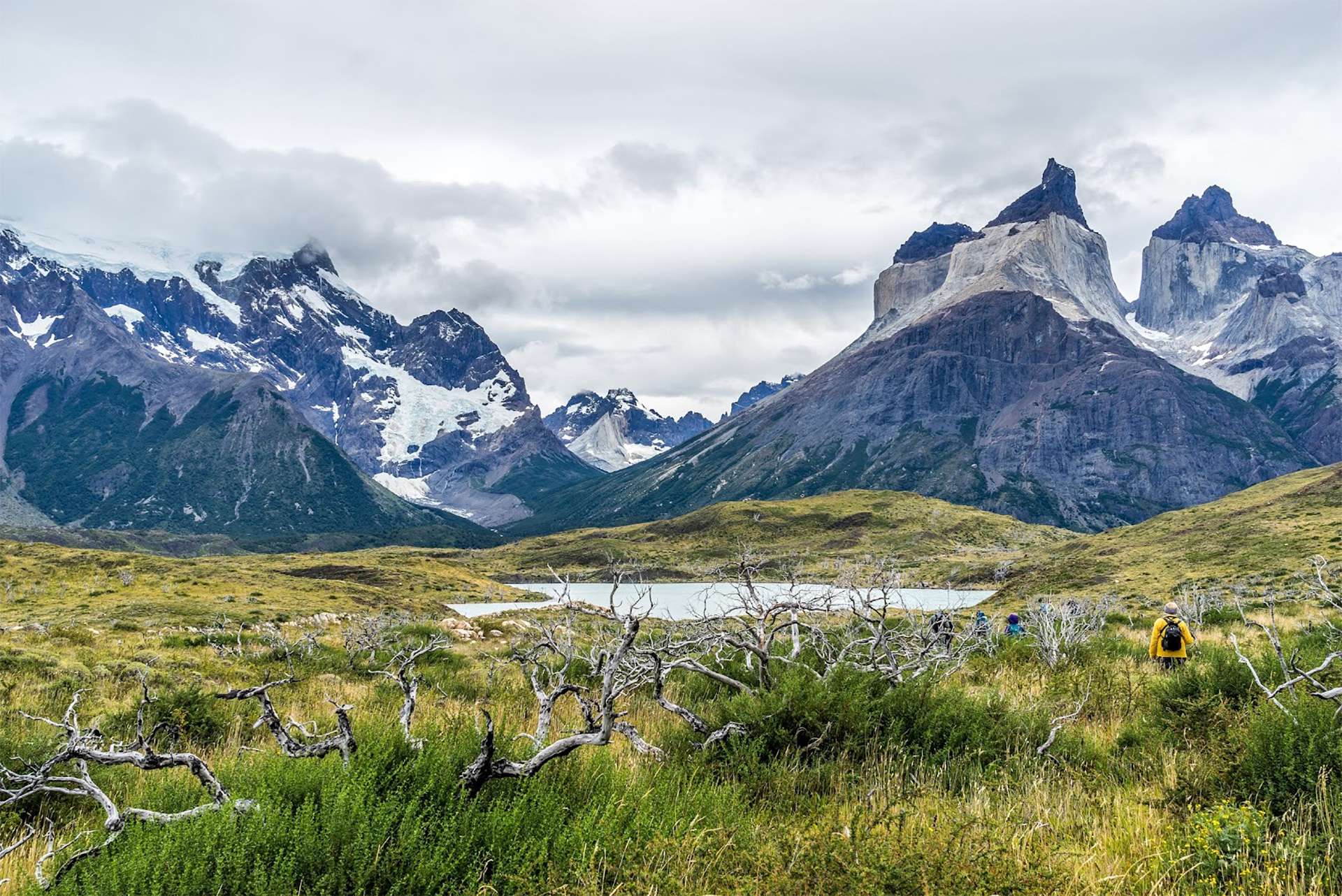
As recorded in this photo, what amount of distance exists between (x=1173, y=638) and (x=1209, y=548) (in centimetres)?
7730

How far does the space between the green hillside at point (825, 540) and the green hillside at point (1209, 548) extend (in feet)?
83.5

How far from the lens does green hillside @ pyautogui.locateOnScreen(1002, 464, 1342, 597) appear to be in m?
58.3

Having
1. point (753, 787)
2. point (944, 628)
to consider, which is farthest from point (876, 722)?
point (944, 628)

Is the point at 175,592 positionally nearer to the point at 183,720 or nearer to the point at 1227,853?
the point at 183,720

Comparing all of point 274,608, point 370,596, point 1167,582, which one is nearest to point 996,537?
point 1167,582

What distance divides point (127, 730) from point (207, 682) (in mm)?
3963

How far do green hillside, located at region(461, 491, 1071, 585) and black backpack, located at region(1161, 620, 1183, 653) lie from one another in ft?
373

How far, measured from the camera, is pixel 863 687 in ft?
25.6

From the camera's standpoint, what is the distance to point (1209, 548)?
74312 millimetres

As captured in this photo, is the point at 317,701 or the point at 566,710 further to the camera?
the point at 317,701

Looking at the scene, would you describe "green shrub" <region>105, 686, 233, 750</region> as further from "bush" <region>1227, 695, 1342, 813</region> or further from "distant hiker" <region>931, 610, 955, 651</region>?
"bush" <region>1227, 695, 1342, 813</region>

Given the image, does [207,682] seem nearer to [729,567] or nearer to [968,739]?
[729,567]

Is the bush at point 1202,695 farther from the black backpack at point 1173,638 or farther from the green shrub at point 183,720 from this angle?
the green shrub at point 183,720

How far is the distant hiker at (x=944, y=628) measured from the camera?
12.1m
